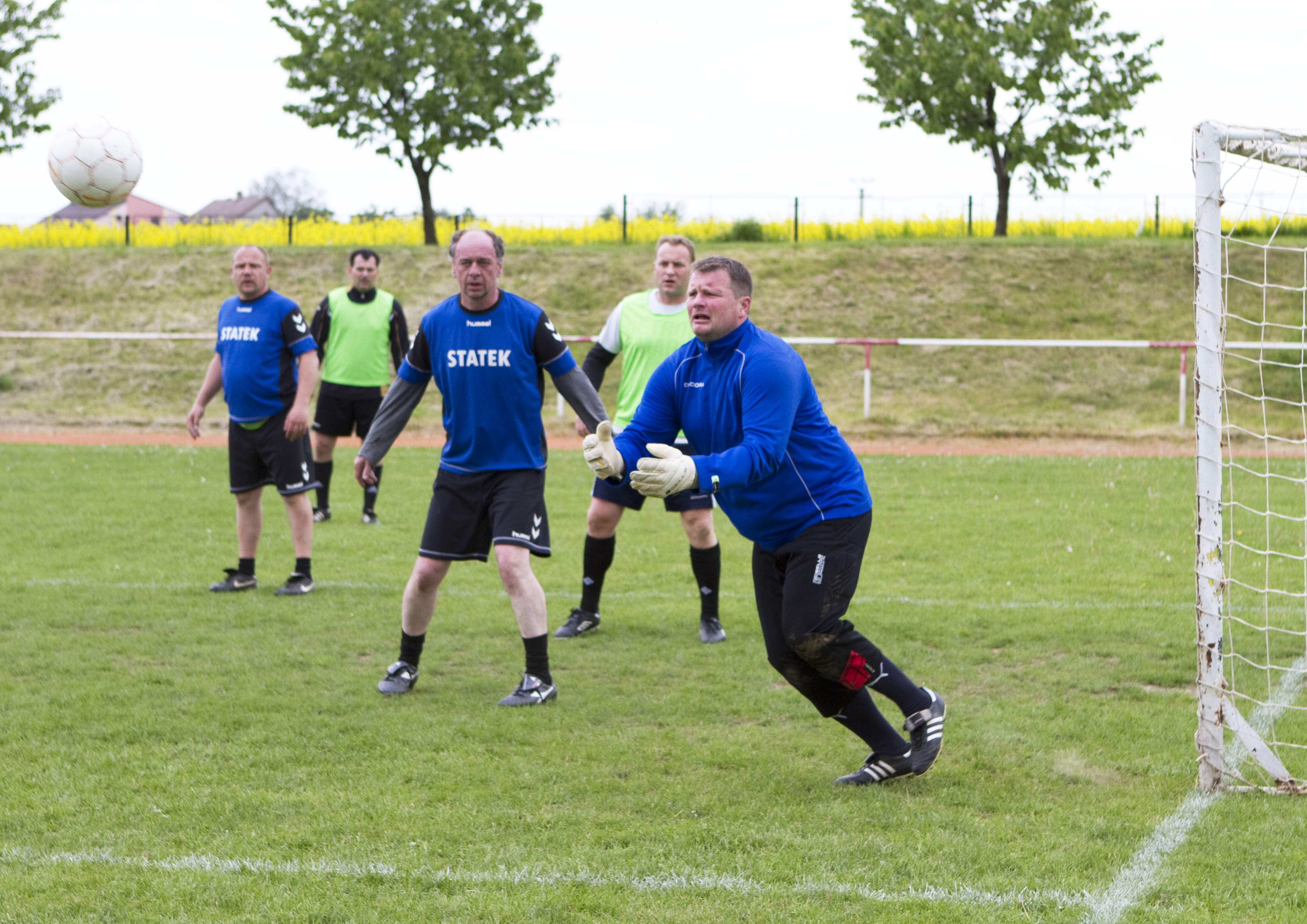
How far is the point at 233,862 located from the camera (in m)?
3.82

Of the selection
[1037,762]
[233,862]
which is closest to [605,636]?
[1037,762]

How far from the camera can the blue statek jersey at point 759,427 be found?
4230 mm

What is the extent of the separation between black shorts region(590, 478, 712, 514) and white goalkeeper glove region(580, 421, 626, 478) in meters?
2.39

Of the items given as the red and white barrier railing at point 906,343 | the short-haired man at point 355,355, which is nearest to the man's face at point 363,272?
the short-haired man at point 355,355

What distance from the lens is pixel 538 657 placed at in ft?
18.9

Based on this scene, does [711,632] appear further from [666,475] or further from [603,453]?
[666,475]

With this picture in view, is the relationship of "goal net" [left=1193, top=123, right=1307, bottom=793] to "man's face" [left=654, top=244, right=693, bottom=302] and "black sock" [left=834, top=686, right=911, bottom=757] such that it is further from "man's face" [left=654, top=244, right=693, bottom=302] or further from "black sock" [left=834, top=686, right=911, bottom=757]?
"man's face" [left=654, top=244, right=693, bottom=302]

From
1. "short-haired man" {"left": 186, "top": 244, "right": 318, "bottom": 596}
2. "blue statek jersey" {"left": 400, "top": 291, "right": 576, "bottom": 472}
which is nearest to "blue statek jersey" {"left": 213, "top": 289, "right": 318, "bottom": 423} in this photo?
"short-haired man" {"left": 186, "top": 244, "right": 318, "bottom": 596}

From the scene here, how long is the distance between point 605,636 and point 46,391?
19.3 meters

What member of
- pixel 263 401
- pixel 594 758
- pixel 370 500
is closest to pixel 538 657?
pixel 594 758

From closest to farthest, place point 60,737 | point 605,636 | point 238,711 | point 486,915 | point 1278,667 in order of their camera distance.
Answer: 1. point 486,915
2. point 60,737
3. point 238,711
4. point 1278,667
5. point 605,636

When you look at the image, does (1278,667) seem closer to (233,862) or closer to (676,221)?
(233,862)

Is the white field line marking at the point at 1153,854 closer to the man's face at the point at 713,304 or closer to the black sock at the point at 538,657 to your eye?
the man's face at the point at 713,304

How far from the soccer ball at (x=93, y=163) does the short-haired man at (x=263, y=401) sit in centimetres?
93
